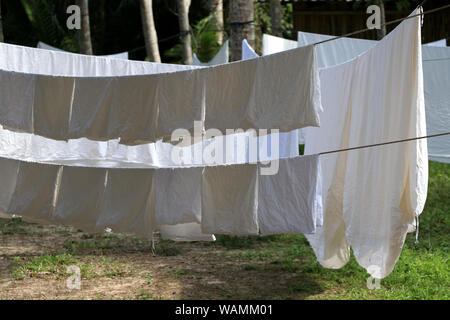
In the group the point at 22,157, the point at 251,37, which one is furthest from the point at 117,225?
the point at 251,37

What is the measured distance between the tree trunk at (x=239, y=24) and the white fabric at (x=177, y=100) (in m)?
2.27

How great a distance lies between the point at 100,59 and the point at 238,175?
2.05m

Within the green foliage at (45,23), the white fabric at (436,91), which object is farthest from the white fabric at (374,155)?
the green foliage at (45,23)

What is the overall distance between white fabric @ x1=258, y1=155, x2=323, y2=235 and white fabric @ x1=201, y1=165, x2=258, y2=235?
57 mm

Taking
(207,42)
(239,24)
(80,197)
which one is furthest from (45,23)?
(80,197)

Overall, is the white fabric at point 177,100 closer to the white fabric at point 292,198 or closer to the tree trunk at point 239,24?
the white fabric at point 292,198

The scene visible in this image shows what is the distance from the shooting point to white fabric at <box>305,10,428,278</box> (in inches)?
130

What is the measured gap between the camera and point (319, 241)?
438cm

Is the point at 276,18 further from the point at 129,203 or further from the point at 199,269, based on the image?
the point at 129,203

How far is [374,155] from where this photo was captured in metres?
3.67
